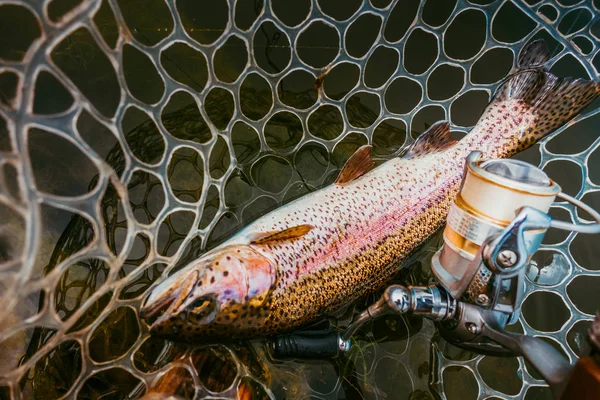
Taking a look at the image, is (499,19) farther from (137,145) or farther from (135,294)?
(135,294)

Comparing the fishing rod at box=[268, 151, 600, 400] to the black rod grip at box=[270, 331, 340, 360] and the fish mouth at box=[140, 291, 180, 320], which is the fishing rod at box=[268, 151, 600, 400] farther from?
the fish mouth at box=[140, 291, 180, 320]

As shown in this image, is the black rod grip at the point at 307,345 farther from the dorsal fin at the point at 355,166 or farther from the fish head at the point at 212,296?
the dorsal fin at the point at 355,166

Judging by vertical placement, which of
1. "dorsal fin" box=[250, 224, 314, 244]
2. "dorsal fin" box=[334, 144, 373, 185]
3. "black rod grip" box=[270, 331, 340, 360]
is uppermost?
"dorsal fin" box=[334, 144, 373, 185]

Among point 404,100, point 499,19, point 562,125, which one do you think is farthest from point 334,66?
point 562,125

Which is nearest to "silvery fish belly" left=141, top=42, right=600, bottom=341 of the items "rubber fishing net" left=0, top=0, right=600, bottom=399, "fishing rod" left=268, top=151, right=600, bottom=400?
"rubber fishing net" left=0, top=0, right=600, bottom=399

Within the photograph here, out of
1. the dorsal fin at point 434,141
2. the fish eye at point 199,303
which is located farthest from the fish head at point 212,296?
the dorsal fin at point 434,141
